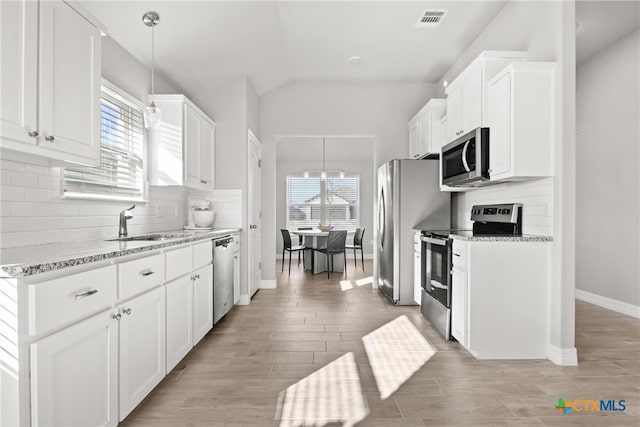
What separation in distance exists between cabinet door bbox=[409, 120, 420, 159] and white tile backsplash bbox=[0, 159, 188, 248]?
11.6 feet

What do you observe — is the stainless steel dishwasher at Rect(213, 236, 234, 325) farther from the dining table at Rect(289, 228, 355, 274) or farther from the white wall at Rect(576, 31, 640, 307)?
the white wall at Rect(576, 31, 640, 307)

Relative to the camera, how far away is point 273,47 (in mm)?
4246

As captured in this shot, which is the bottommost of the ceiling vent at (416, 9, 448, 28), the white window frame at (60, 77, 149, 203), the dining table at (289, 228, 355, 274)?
the dining table at (289, 228, 355, 274)

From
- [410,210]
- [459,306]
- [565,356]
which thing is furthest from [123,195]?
[565,356]

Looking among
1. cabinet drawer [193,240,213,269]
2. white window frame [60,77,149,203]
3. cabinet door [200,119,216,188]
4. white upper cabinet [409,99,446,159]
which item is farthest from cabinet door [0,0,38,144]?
white upper cabinet [409,99,446,159]

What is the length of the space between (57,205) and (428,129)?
12.6ft

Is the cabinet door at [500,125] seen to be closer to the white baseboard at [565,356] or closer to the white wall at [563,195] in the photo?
the white wall at [563,195]

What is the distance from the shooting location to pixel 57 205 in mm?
2246

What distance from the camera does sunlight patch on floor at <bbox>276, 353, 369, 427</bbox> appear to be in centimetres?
192

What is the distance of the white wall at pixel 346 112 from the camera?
5.45m

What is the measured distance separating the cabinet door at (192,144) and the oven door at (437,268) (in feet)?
7.99

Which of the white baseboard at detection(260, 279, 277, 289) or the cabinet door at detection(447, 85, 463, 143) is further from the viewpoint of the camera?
the white baseboard at detection(260, 279, 277, 289)

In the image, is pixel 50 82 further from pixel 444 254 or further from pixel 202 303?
pixel 444 254

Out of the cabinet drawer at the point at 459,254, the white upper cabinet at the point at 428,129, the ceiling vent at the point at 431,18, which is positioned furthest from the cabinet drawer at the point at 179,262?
the ceiling vent at the point at 431,18
